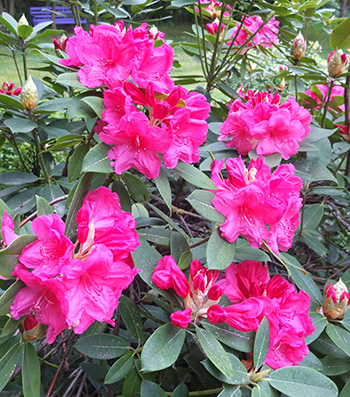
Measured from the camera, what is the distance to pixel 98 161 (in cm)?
74

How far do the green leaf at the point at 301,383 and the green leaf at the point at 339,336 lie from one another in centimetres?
15

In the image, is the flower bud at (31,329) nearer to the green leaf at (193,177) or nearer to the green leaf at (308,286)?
the green leaf at (193,177)

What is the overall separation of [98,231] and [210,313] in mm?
267

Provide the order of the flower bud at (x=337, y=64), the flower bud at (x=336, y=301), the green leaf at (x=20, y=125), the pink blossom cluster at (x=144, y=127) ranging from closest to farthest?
the pink blossom cluster at (x=144, y=127)
the flower bud at (x=336, y=301)
the green leaf at (x=20, y=125)
the flower bud at (x=337, y=64)

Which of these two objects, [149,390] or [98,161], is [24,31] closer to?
[98,161]

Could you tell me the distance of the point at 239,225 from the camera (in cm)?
82

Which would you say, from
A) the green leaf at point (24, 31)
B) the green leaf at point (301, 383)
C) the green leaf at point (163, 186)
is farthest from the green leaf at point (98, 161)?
the green leaf at point (24, 31)

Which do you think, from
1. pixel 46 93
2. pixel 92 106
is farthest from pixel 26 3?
pixel 92 106

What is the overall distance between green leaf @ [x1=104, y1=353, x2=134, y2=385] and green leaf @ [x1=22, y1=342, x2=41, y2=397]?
15cm

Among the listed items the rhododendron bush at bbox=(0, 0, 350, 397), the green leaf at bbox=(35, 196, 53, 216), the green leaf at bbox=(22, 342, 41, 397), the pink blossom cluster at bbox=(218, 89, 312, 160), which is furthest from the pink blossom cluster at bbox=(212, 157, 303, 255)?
the green leaf at bbox=(22, 342, 41, 397)

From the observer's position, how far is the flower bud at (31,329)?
792 mm

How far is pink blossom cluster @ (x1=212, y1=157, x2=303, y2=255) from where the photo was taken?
2.62 feet

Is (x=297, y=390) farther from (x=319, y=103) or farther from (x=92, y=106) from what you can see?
(x=319, y=103)

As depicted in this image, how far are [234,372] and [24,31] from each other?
146cm
